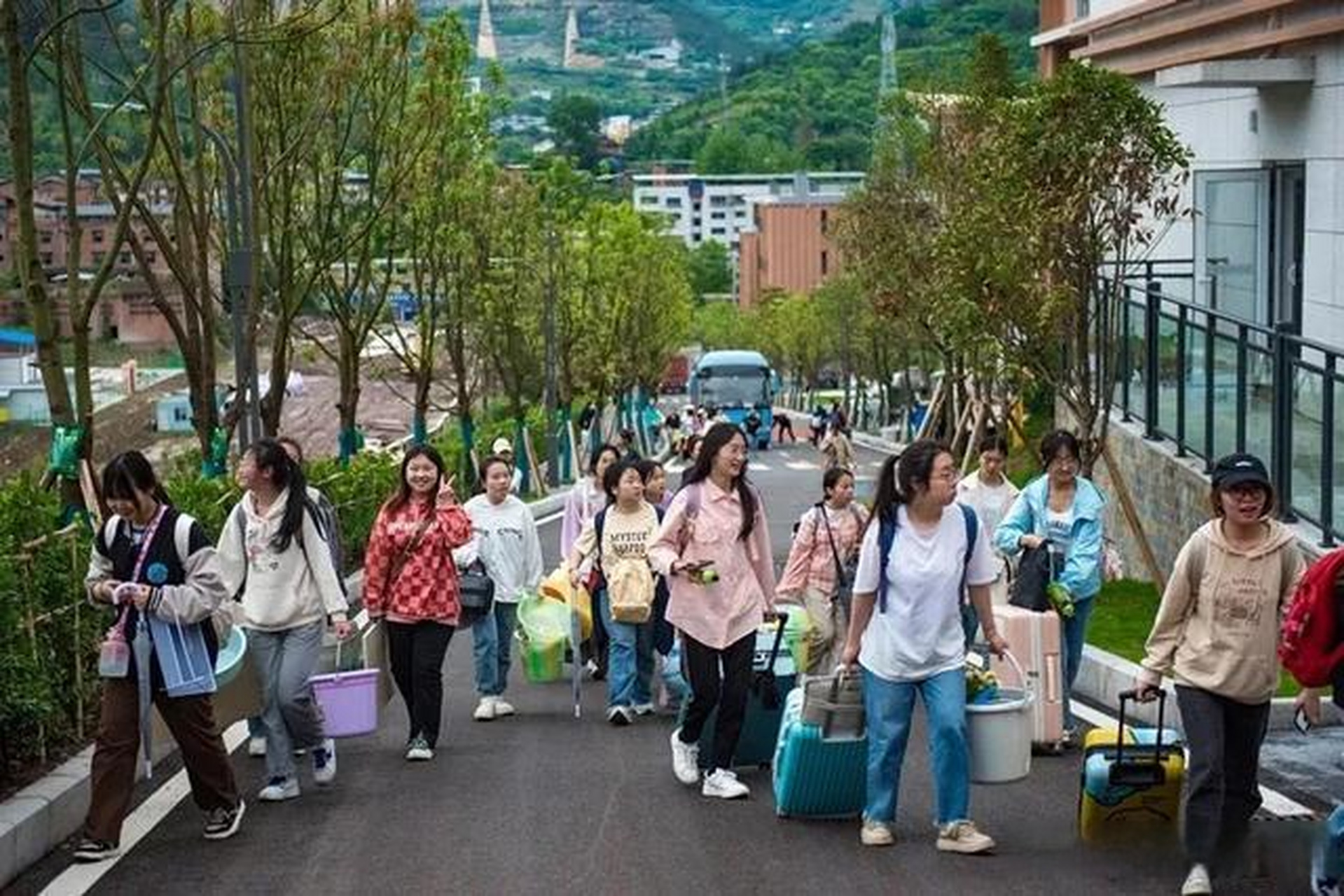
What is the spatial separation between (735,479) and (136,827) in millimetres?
3176

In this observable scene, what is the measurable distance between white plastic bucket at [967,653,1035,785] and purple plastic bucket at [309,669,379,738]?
10.6 feet

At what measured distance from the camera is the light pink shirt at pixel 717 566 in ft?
36.6

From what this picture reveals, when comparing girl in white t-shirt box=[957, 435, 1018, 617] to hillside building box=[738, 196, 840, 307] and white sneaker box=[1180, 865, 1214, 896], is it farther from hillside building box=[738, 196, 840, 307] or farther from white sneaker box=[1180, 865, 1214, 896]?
hillside building box=[738, 196, 840, 307]

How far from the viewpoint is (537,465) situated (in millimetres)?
54938

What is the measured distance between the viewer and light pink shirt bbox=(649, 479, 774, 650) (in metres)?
11.1

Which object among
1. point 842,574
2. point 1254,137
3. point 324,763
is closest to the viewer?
point 324,763

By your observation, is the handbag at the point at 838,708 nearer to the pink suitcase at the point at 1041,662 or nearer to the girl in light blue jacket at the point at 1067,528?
the pink suitcase at the point at 1041,662

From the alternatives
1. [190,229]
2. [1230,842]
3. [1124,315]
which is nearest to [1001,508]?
[1230,842]

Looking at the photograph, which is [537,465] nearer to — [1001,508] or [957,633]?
[1001,508]

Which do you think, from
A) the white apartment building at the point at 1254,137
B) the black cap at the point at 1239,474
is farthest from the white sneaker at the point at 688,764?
the white apartment building at the point at 1254,137

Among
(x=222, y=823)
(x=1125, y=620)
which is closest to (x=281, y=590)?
(x=222, y=823)

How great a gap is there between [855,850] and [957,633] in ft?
3.24

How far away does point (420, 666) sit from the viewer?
40.8 feet

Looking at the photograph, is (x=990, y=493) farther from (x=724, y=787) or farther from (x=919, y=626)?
(x=919, y=626)
